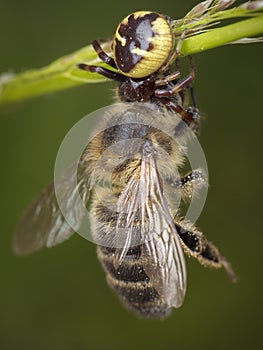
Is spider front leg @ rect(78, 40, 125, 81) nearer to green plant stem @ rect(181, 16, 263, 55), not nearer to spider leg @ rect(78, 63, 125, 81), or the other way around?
spider leg @ rect(78, 63, 125, 81)

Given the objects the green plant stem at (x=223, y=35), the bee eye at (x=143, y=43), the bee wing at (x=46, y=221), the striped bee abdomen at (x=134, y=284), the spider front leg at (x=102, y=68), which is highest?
the spider front leg at (x=102, y=68)

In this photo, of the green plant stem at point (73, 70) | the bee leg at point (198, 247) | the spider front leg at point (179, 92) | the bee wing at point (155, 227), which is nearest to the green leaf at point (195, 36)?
the green plant stem at point (73, 70)

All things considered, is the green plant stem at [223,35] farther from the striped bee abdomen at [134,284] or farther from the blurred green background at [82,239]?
the blurred green background at [82,239]

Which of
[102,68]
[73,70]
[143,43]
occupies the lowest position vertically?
[143,43]

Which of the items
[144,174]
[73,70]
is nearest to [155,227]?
[144,174]

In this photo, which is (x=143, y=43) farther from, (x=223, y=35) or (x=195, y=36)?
(x=223, y=35)

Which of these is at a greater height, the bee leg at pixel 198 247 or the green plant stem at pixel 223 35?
the green plant stem at pixel 223 35

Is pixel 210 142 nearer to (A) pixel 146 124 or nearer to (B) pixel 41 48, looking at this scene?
(B) pixel 41 48
